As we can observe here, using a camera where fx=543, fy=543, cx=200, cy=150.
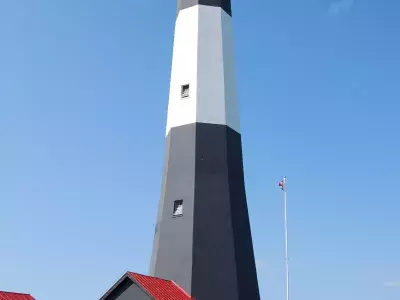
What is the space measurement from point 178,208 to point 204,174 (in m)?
1.64

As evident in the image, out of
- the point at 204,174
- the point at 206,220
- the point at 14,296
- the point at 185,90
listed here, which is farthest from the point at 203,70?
the point at 14,296

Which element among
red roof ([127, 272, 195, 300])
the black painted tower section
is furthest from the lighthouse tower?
red roof ([127, 272, 195, 300])

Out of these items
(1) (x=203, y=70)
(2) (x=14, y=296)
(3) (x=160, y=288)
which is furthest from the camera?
(1) (x=203, y=70)

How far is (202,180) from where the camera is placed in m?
20.8

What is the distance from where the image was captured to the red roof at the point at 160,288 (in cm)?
1725

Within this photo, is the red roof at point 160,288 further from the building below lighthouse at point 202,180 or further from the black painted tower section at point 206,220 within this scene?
the black painted tower section at point 206,220

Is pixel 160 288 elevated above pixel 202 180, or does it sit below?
below

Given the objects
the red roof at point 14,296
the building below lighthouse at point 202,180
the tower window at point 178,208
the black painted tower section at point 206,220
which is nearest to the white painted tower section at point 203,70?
the building below lighthouse at point 202,180

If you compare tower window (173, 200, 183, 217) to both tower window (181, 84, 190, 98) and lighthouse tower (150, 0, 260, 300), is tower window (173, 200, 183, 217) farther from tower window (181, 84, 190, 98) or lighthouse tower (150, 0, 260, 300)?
tower window (181, 84, 190, 98)

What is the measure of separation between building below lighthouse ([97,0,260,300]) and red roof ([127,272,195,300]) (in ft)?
0.18

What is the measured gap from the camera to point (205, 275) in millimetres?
19516

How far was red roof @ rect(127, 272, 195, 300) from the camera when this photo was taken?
56.6 feet

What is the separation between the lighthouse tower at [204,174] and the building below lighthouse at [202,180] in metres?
0.04

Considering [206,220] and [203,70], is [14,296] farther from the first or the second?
[203,70]
